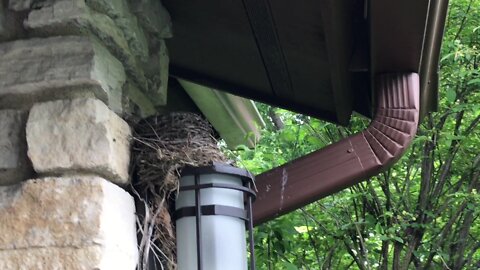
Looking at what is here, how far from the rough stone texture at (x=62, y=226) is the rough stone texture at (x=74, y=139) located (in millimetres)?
30

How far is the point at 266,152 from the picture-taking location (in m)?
3.50

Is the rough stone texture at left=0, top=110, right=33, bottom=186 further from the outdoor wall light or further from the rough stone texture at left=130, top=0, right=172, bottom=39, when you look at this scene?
the rough stone texture at left=130, top=0, right=172, bottom=39

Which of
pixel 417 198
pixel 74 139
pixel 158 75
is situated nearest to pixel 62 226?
pixel 74 139

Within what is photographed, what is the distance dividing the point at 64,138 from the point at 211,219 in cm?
39

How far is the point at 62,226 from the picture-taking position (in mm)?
1225

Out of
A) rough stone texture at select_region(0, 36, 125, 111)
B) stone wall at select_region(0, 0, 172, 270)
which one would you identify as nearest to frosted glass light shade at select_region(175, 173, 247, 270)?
stone wall at select_region(0, 0, 172, 270)

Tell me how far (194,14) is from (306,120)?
2021 millimetres

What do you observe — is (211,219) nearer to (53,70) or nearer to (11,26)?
(53,70)

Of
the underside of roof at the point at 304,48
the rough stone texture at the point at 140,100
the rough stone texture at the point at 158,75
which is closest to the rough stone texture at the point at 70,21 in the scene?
the rough stone texture at the point at 140,100

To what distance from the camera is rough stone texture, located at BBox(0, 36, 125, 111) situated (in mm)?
1341

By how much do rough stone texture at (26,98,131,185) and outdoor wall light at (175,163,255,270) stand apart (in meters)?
0.19

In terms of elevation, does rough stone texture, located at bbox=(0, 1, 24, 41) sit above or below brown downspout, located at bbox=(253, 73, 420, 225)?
above

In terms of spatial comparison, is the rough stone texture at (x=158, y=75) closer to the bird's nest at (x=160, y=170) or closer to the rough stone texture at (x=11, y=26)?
the bird's nest at (x=160, y=170)

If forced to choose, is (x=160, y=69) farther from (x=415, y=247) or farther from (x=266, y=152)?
(x=415, y=247)
